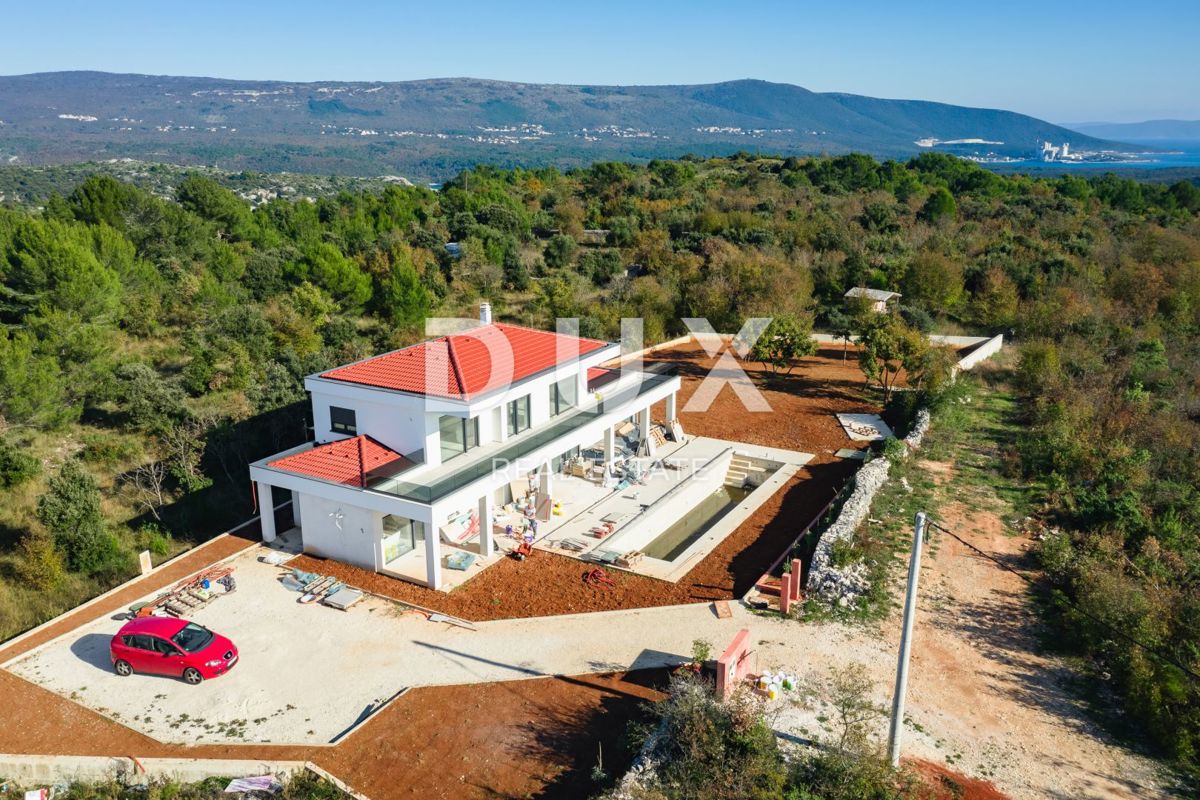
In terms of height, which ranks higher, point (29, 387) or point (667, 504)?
point (29, 387)

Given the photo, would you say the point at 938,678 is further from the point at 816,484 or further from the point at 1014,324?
the point at 1014,324

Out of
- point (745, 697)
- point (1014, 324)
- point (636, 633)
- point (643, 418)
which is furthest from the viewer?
point (1014, 324)

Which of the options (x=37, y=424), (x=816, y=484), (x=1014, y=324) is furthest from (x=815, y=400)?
(x=37, y=424)

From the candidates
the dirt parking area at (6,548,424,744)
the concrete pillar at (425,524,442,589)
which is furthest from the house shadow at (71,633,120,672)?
the concrete pillar at (425,524,442,589)

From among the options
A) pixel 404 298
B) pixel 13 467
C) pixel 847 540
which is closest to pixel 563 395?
pixel 847 540

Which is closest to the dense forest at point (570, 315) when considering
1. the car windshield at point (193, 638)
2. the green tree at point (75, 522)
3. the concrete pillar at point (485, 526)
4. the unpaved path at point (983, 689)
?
the green tree at point (75, 522)

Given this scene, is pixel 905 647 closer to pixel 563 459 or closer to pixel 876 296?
pixel 563 459

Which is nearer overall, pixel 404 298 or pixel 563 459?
pixel 563 459
